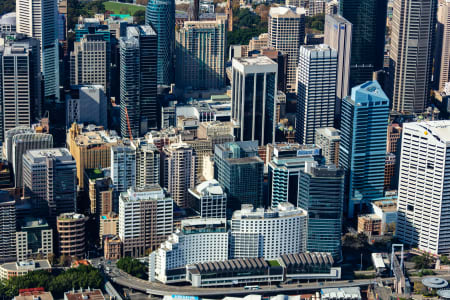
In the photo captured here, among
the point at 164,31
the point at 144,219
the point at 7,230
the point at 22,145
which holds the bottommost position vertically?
the point at 7,230

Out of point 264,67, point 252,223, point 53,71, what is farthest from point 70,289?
point 53,71

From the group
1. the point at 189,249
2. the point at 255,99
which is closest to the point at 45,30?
the point at 255,99

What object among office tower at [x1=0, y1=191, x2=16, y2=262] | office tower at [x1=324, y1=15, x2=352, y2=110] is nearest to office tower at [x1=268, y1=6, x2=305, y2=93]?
office tower at [x1=324, y1=15, x2=352, y2=110]

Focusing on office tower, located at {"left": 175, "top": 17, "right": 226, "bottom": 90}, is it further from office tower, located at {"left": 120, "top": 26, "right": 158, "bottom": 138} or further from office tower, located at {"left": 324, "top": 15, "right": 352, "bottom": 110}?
office tower, located at {"left": 324, "top": 15, "right": 352, "bottom": 110}

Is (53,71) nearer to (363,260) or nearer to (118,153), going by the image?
(118,153)

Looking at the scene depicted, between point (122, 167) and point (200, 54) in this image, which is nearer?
point (122, 167)

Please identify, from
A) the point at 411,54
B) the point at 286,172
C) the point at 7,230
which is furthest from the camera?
the point at 411,54

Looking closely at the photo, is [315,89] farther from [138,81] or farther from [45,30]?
[45,30]
